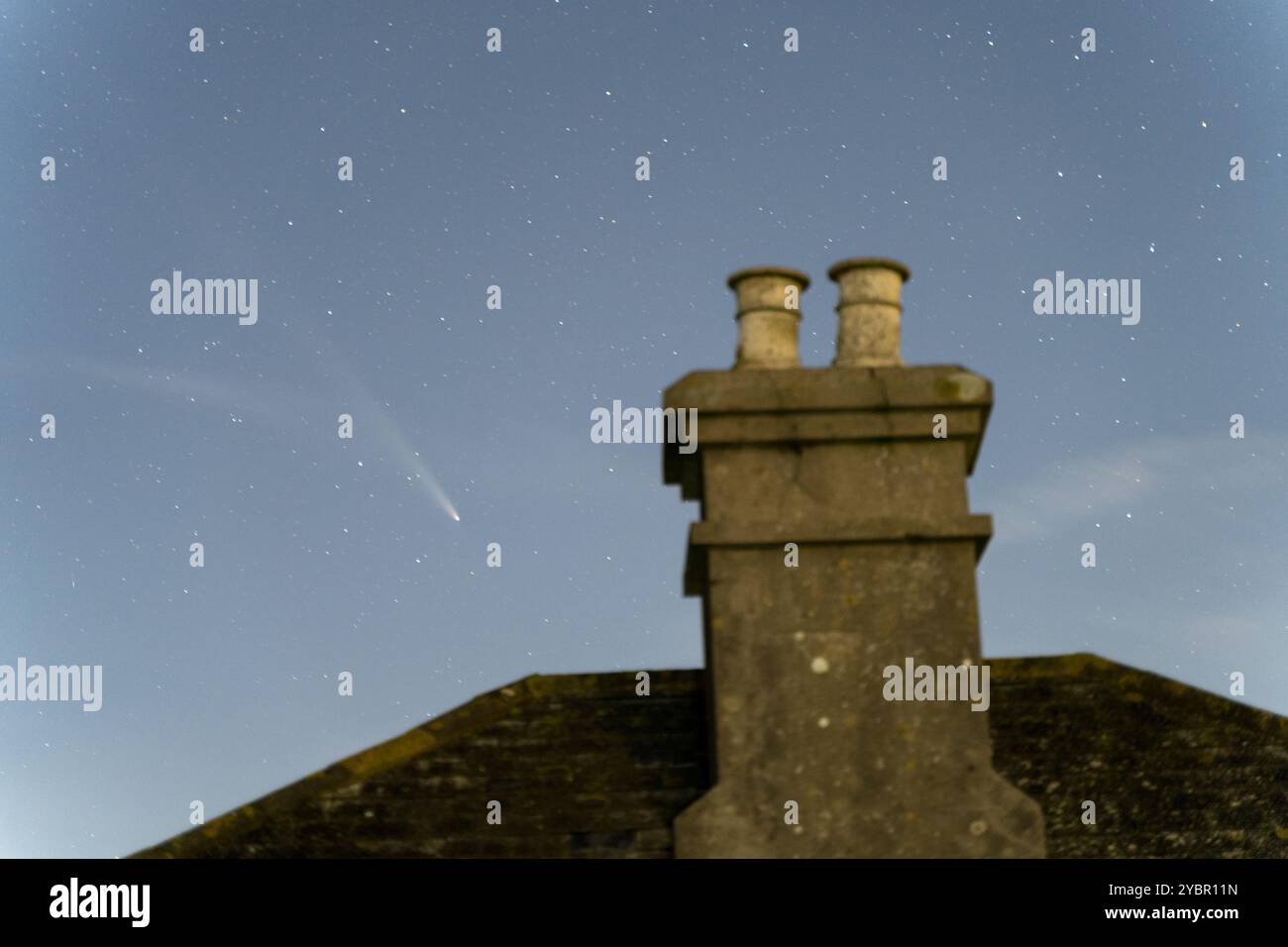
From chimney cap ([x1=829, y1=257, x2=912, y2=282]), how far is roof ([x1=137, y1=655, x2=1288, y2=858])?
7.53 feet

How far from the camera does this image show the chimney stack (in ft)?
24.0

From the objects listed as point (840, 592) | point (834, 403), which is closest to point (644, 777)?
point (840, 592)

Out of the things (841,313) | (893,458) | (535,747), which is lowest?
(535,747)

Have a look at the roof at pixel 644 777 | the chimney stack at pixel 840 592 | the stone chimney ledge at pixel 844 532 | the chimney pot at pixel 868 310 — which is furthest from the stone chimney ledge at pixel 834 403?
the roof at pixel 644 777

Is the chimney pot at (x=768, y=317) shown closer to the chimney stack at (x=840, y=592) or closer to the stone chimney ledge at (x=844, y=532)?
the chimney stack at (x=840, y=592)

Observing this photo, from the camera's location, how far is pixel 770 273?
8.18m

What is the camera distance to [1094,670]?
9148 mm

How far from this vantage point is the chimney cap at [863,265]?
820 cm

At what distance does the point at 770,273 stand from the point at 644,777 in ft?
8.22
